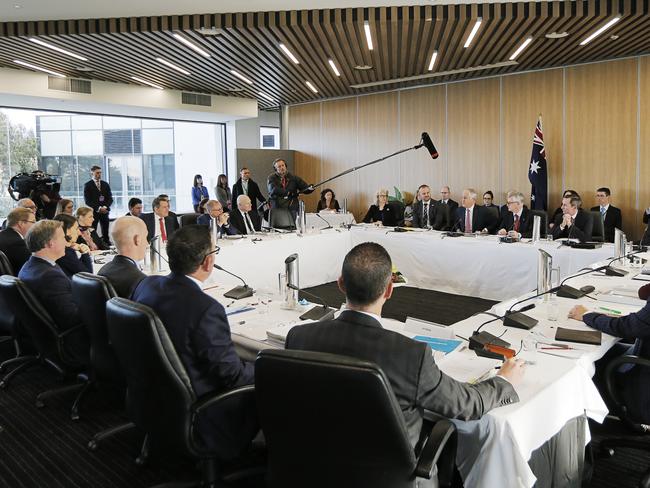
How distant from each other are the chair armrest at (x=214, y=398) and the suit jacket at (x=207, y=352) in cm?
4

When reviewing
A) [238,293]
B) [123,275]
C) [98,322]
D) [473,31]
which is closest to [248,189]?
[473,31]

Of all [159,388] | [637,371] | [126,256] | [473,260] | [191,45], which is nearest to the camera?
[159,388]

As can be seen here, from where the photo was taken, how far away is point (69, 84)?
9.56 meters

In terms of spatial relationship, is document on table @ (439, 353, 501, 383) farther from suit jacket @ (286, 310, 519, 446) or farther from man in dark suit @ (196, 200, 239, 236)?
man in dark suit @ (196, 200, 239, 236)

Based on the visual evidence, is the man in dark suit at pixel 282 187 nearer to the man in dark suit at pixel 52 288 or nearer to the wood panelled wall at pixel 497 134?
the wood panelled wall at pixel 497 134

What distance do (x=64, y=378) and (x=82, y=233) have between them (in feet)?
7.05

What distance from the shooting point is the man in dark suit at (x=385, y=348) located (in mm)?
1611

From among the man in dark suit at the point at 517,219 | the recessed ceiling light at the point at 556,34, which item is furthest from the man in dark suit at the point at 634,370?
the recessed ceiling light at the point at 556,34

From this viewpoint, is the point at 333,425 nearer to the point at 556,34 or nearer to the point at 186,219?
the point at 186,219

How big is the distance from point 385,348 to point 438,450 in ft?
1.20

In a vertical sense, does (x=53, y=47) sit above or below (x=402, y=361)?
above

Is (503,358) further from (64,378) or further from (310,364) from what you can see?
(64,378)

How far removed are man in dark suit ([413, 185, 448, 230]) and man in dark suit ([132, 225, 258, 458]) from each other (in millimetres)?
5927

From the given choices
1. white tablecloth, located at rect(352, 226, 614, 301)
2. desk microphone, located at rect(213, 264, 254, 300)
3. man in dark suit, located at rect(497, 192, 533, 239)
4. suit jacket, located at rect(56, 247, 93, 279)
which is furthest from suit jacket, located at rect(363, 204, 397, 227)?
suit jacket, located at rect(56, 247, 93, 279)
